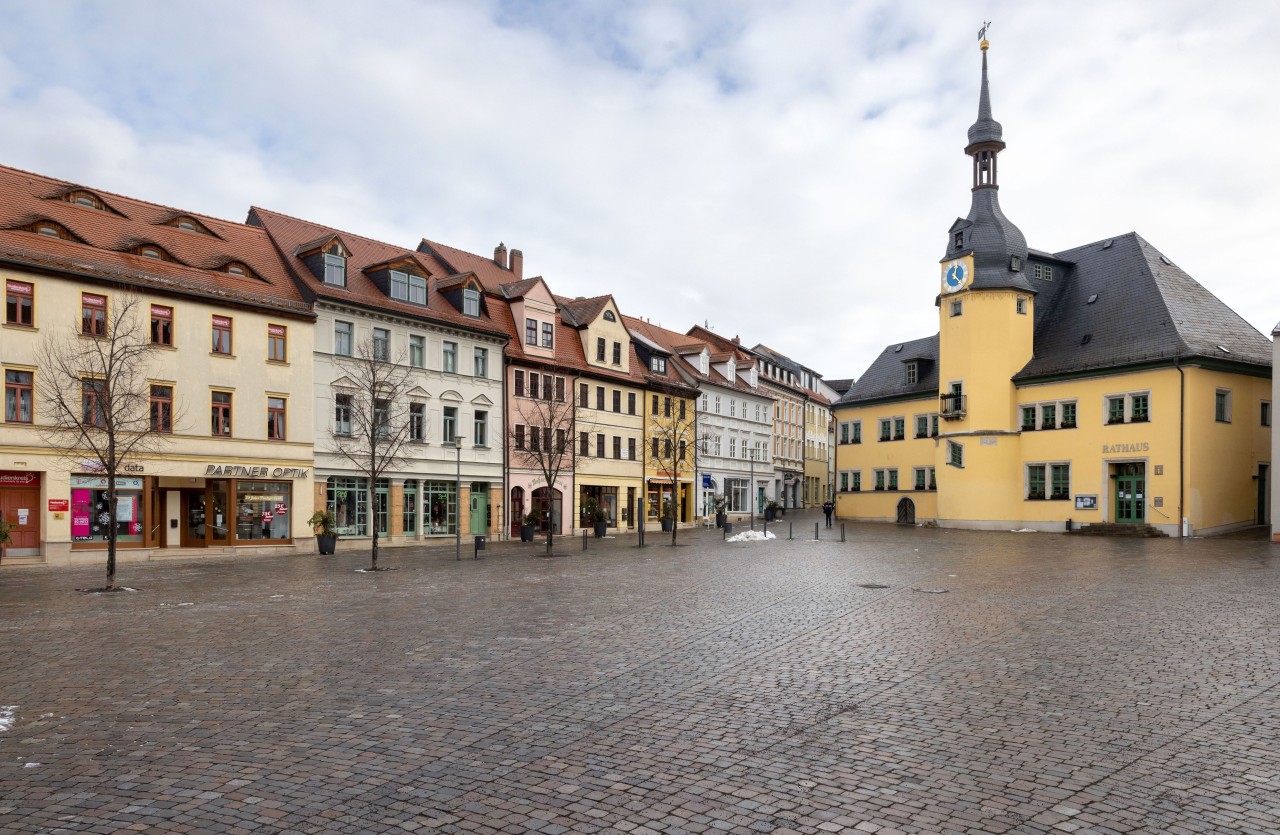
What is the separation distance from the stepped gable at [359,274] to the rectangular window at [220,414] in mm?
5418

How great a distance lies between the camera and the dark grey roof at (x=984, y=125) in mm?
Result: 52844

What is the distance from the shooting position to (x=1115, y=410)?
46.5 meters

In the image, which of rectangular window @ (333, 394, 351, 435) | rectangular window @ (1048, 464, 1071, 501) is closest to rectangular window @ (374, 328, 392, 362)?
rectangular window @ (333, 394, 351, 435)

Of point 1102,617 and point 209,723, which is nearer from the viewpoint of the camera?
point 209,723

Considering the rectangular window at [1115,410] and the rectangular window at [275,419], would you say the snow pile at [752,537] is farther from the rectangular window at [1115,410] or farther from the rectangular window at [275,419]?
the rectangular window at [275,419]

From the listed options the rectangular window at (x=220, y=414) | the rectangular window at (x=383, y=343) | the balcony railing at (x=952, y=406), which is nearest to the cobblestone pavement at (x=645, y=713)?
the rectangular window at (x=220, y=414)

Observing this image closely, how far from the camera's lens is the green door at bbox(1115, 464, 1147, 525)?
A: 45.0 m

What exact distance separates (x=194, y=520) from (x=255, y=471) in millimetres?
2680

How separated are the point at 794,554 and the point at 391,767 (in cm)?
2571

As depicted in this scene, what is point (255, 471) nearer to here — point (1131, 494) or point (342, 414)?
point (342, 414)

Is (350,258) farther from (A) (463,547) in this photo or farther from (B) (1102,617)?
(B) (1102,617)

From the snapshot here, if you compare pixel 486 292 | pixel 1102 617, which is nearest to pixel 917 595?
pixel 1102 617

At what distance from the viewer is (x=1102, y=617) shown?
617 inches

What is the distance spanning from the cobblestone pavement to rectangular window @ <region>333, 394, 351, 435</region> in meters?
19.5
